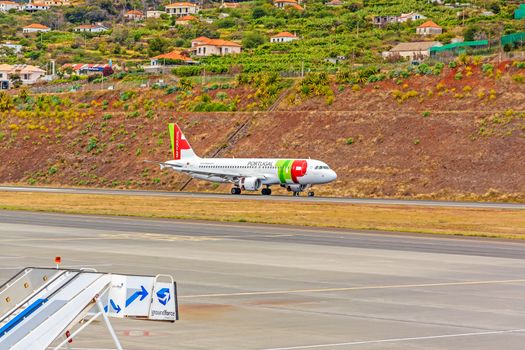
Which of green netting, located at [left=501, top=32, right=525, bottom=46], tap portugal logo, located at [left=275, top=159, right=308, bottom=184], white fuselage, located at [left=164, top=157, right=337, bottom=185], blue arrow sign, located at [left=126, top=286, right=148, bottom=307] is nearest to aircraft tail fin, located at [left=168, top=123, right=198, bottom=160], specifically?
white fuselage, located at [left=164, top=157, right=337, bottom=185]

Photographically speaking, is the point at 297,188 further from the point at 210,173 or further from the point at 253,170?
the point at 210,173

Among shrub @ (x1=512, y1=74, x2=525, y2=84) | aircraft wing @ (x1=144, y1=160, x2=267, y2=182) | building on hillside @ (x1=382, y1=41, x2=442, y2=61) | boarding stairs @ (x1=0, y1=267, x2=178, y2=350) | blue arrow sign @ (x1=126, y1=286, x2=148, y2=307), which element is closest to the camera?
boarding stairs @ (x1=0, y1=267, x2=178, y2=350)

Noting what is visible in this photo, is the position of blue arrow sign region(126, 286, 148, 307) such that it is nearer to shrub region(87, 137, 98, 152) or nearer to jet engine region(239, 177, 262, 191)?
jet engine region(239, 177, 262, 191)

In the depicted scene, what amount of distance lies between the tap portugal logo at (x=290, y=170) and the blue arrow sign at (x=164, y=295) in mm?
70433

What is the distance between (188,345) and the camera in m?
19.6

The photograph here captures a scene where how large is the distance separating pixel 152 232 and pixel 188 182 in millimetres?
50975

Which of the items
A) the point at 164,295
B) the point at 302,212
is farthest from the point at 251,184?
the point at 164,295

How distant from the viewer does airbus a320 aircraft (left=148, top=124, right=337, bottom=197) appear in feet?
278

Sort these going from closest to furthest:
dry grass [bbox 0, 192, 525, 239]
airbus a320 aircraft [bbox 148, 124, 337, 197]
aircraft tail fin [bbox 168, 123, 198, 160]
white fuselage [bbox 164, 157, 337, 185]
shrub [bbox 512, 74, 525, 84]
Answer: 1. dry grass [bbox 0, 192, 525, 239]
2. white fuselage [bbox 164, 157, 337, 185]
3. airbus a320 aircraft [bbox 148, 124, 337, 197]
4. aircraft tail fin [bbox 168, 123, 198, 160]
5. shrub [bbox 512, 74, 525, 84]

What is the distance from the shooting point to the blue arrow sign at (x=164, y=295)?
14.4 meters

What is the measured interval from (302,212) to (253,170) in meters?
24.8

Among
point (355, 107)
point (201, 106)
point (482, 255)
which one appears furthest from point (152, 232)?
point (201, 106)

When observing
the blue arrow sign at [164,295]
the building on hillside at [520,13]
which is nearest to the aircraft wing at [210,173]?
the blue arrow sign at [164,295]

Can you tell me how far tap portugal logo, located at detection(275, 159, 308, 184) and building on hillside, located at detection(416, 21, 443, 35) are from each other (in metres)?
101
